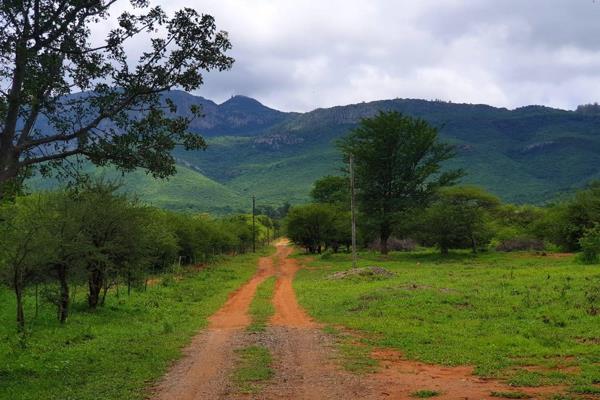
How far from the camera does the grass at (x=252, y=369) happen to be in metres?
10.9

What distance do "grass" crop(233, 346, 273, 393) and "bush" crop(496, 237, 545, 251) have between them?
169 feet

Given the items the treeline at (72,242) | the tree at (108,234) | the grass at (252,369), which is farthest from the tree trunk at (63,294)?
the grass at (252,369)

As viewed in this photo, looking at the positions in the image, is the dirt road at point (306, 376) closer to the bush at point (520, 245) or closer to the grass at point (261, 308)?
the grass at point (261, 308)

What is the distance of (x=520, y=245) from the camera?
60469mm

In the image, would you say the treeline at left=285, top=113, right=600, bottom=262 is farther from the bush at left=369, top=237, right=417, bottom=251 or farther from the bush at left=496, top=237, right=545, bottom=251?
the bush at left=369, top=237, right=417, bottom=251

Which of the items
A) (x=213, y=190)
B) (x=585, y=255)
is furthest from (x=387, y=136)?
(x=213, y=190)

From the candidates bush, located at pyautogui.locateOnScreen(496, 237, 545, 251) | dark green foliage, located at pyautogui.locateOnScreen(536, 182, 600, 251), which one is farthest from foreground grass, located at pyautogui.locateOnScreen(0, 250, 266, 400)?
bush, located at pyautogui.locateOnScreen(496, 237, 545, 251)

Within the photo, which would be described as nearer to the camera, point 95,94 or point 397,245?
point 95,94

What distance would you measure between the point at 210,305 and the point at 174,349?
1155 centimetres

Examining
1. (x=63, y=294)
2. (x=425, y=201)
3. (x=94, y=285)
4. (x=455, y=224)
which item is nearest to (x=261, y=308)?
(x=94, y=285)

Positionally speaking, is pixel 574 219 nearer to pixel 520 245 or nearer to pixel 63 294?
pixel 520 245

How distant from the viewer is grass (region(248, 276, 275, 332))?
A: 1948 cm

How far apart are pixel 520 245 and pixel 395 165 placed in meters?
18.4

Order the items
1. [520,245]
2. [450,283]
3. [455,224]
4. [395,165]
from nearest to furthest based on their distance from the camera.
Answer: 1. [450,283]
2. [455,224]
3. [395,165]
4. [520,245]
